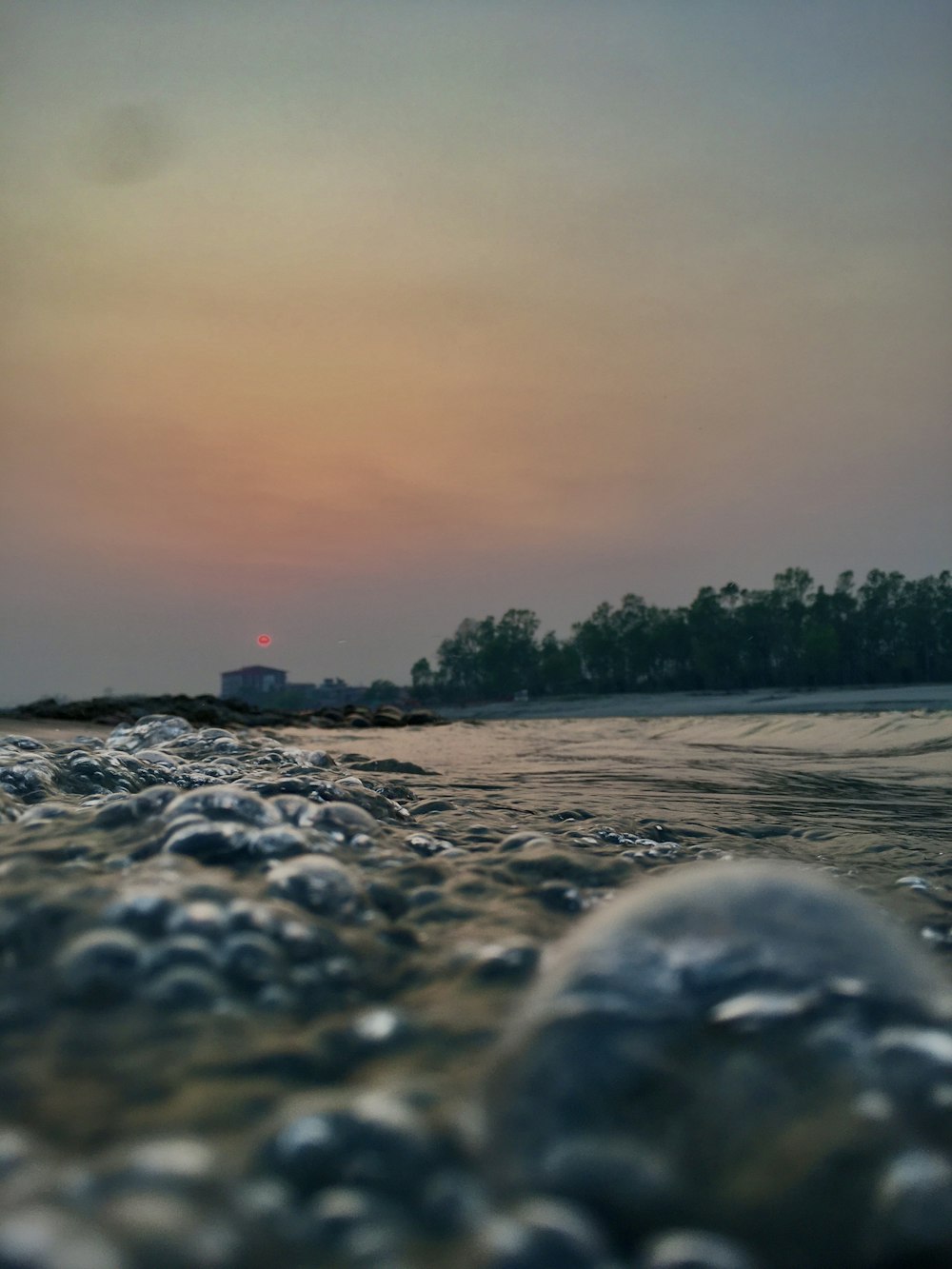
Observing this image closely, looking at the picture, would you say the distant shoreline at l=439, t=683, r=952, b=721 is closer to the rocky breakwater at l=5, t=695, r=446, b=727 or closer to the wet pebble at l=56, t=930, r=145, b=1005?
the rocky breakwater at l=5, t=695, r=446, b=727

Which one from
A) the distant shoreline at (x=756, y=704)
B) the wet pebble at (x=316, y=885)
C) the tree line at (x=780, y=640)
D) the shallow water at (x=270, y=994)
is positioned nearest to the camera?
the shallow water at (x=270, y=994)

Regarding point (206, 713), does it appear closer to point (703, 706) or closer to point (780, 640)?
point (703, 706)

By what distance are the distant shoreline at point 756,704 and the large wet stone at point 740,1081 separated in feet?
34.5

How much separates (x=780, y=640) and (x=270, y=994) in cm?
2970

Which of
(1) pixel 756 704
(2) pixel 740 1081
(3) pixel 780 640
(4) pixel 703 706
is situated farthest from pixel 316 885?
(3) pixel 780 640

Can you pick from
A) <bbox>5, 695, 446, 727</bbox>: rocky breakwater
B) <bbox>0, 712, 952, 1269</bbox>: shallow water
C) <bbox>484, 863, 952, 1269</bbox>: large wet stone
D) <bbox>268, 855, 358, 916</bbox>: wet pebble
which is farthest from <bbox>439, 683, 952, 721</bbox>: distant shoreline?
<bbox>484, 863, 952, 1269</bbox>: large wet stone

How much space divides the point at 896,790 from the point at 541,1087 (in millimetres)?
3804

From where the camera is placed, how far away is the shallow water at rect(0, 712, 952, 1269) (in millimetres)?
680

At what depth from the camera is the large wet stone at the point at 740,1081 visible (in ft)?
2.25

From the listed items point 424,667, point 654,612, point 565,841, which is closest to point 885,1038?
point 565,841

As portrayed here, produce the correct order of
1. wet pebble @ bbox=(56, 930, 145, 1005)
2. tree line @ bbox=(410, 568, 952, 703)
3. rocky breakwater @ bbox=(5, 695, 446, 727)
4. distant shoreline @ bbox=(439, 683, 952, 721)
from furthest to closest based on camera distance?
tree line @ bbox=(410, 568, 952, 703) < distant shoreline @ bbox=(439, 683, 952, 721) < rocky breakwater @ bbox=(5, 695, 446, 727) < wet pebble @ bbox=(56, 930, 145, 1005)

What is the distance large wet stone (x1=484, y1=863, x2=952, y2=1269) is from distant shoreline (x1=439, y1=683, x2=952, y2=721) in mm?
10521

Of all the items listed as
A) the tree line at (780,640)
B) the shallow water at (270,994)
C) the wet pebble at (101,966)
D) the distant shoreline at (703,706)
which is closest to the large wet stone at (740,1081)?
the shallow water at (270,994)

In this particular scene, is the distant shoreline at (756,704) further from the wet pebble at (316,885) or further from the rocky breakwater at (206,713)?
the wet pebble at (316,885)
